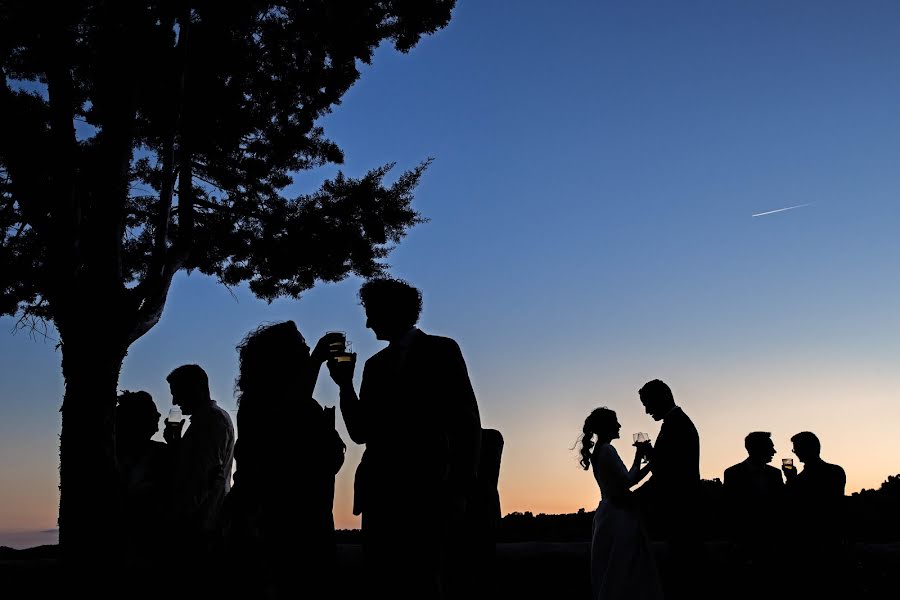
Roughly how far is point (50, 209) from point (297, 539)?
6.62 m

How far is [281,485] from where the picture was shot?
338 cm

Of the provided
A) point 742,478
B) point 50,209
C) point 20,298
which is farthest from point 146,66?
point 742,478

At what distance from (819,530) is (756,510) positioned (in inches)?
19.7

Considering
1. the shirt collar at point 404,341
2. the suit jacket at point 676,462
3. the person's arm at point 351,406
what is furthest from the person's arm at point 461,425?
the suit jacket at point 676,462

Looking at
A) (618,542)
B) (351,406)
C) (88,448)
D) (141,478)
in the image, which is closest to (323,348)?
(351,406)

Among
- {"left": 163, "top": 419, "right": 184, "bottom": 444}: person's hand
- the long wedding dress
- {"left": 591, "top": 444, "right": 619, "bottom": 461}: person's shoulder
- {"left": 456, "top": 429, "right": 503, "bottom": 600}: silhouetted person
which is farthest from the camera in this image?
{"left": 591, "top": 444, "right": 619, "bottom": 461}: person's shoulder

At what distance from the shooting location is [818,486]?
6.59 meters

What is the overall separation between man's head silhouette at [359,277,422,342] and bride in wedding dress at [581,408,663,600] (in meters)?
3.13

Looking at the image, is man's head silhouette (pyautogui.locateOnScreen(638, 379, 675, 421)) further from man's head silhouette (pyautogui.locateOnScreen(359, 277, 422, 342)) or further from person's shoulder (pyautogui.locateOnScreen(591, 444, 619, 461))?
man's head silhouette (pyautogui.locateOnScreen(359, 277, 422, 342))

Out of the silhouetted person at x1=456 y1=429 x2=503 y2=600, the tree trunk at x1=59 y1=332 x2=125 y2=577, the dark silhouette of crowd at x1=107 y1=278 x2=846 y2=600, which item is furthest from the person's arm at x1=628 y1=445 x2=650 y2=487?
the tree trunk at x1=59 y1=332 x2=125 y2=577

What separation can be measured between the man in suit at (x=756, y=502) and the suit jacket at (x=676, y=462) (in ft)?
3.90

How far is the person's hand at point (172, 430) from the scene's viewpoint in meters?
4.88

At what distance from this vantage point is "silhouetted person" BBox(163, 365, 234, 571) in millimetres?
4145

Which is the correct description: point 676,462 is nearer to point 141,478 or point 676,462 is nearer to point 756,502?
point 756,502
